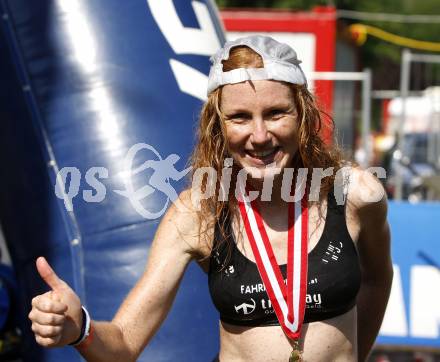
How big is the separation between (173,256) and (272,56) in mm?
623

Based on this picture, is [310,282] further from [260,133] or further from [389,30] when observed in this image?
[389,30]

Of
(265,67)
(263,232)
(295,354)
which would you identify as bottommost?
(295,354)

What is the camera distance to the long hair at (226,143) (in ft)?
8.09

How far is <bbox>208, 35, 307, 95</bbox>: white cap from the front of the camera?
2.41 meters

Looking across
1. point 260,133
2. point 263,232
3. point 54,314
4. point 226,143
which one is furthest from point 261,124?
point 54,314

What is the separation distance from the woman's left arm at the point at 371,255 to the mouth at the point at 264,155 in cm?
29

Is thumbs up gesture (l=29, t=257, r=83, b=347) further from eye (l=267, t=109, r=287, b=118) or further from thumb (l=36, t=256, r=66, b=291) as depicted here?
eye (l=267, t=109, r=287, b=118)

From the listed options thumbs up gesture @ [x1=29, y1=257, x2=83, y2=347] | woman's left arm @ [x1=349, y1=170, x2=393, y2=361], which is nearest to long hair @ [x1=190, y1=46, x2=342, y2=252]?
woman's left arm @ [x1=349, y1=170, x2=393, y2=361]

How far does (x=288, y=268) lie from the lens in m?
2.43

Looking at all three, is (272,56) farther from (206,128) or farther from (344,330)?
(344,330)

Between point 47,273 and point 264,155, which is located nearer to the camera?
point 47,273

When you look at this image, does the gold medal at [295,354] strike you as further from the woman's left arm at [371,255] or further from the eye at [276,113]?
the eye at [276,113]

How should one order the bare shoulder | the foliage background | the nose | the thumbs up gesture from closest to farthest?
1. the thumbs up gesture
2. the nose
3. the bare shoulder
4. the foliage background

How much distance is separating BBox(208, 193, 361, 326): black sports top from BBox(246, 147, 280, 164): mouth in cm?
25
